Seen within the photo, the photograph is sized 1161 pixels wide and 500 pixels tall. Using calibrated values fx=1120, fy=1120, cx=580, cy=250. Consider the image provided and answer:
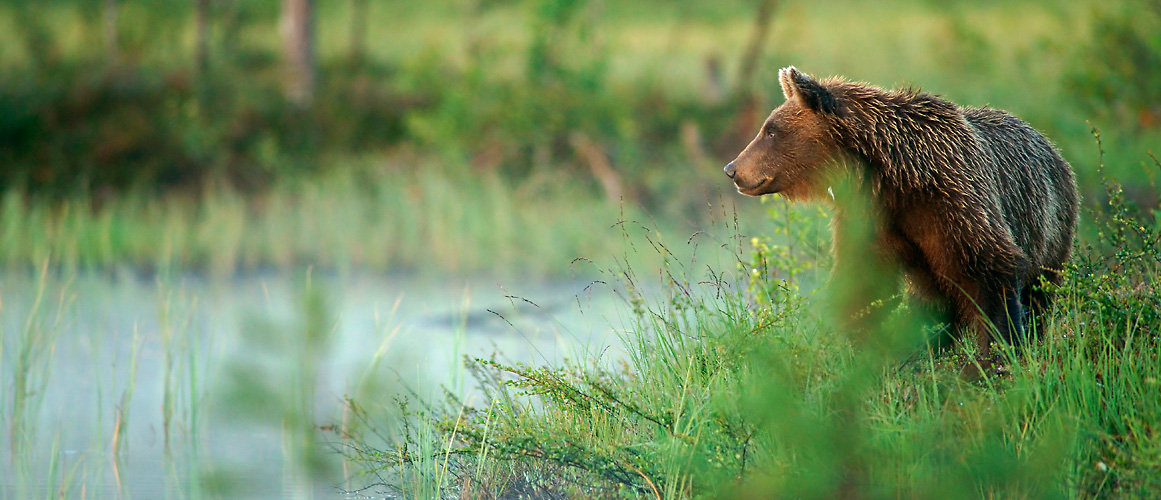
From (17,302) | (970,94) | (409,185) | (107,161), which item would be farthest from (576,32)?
(17,302)

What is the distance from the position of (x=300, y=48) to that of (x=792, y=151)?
622 inches

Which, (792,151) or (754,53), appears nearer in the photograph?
(792,151)

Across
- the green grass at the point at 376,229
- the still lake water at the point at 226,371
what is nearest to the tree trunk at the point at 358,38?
the green grass at the point at 376,229

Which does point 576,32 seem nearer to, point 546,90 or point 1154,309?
point 546,90

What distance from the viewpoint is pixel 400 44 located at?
2331 cm

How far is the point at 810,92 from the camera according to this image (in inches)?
173

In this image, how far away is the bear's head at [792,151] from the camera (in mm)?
4477

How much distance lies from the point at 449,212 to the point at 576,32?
16.1 ft

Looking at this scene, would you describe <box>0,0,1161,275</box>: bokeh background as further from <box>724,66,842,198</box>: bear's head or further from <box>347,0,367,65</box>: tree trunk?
<box>724,66,842,198</box>: bear's head

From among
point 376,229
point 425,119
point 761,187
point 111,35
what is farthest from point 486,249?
point 111,35

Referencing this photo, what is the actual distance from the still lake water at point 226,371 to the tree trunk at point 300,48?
616 cm

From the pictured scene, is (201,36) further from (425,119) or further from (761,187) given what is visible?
(761,187)

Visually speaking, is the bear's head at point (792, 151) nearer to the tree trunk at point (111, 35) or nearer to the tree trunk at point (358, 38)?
the tree trunk at point (358, 38)

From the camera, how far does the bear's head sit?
4.48 meters
